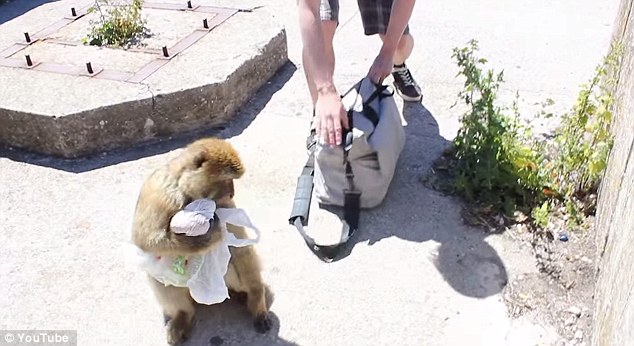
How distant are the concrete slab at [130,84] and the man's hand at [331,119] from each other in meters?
1.12

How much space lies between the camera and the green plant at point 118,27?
178 inches

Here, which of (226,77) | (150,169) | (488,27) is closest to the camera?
(150,169)

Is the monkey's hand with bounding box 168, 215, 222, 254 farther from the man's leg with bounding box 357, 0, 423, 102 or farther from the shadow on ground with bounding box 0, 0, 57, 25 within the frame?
the shadow on ground with bounding box 0, 0, 57, 25

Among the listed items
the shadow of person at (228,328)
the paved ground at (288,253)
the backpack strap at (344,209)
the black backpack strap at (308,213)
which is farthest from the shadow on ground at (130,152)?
the shadow of person at (228,328)

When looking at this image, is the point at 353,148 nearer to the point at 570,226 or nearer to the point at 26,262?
the point at 570,226

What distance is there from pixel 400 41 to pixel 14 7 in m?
3.56

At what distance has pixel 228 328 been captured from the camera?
266 cm

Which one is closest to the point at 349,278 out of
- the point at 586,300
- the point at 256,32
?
the point at 586,300

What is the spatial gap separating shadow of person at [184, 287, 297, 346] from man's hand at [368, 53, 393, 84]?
1.27 meters

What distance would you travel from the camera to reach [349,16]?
545 cm

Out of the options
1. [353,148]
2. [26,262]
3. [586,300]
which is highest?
[353,148]

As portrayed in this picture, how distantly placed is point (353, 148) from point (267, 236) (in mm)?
613

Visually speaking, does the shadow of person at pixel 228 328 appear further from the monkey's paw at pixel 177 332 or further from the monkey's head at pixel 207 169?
the monkey's head at pixel 207 169

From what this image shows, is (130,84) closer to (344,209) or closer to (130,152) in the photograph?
(130,152)
